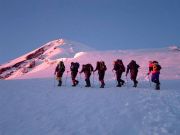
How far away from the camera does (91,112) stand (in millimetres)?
14477

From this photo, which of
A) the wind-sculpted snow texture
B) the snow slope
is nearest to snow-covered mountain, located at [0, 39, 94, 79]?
the snow slope

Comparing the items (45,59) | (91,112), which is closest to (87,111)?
(91,112)

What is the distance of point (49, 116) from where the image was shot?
14.2m

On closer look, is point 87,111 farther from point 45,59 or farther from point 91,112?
point 45,59

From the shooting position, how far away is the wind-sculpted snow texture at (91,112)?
1259 cm

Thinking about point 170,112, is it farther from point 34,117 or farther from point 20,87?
point 20,87

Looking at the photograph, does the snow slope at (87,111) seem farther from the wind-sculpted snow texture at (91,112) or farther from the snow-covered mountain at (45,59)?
the snow-covered mountain at (45,59)

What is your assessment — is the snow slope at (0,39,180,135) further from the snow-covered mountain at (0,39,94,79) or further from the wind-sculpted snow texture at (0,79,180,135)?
the snow-covered mountain at (0,39,94,79)

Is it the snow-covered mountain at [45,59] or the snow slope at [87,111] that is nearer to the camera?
the snow slope at [87,111]

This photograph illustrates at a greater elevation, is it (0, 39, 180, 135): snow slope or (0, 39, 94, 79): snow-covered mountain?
(0, 39, 94, 79): snow-covered mountain

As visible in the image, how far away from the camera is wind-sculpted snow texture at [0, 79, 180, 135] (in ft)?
41.3

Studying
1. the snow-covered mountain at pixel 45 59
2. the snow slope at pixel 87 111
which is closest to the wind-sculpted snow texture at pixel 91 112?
the snow slope at pixel 87 111

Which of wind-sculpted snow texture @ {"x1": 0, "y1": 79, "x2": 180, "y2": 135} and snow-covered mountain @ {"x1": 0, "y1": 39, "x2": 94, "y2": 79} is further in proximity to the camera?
snow-covered mountain @ {"x1": 0, "y1": 39, "x2": 94, "y2": 79}

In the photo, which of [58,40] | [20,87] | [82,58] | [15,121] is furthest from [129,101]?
[58,40]
